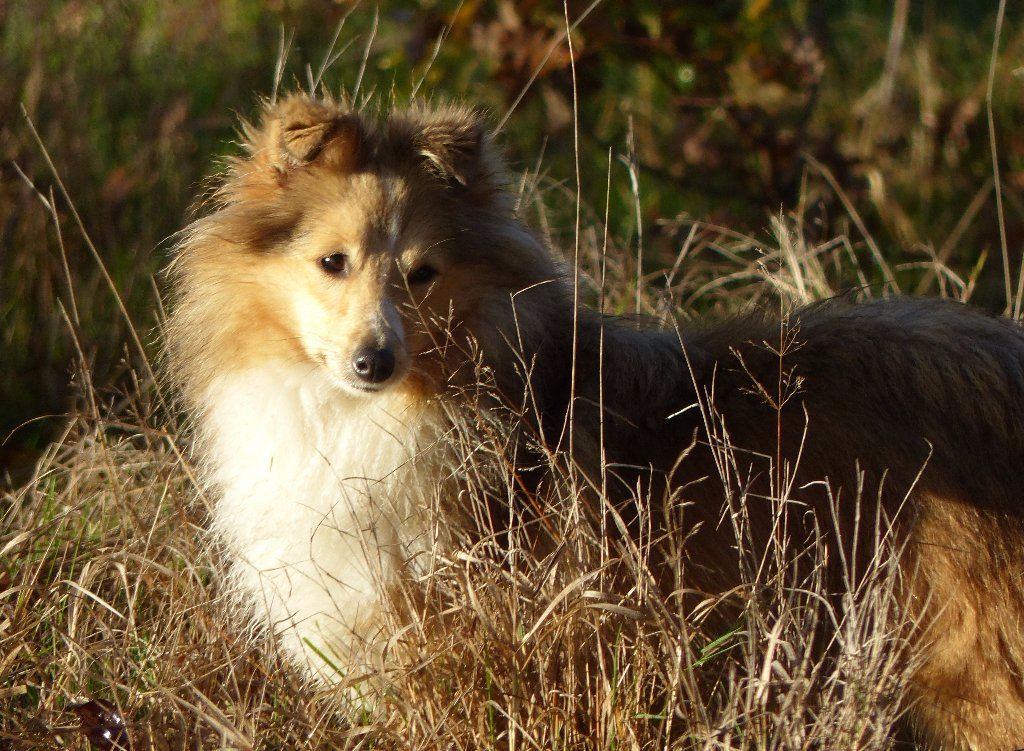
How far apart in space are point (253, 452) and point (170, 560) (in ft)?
2.12

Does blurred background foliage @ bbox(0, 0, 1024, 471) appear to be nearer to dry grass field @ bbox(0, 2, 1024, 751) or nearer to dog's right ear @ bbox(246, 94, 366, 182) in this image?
dry grass field @ bbox(0, 2, 1024, 751)

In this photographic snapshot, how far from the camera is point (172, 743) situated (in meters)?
2.86

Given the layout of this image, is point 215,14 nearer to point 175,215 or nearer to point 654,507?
point 175,215

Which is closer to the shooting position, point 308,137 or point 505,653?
point 505,653

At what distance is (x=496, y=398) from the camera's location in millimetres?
3066

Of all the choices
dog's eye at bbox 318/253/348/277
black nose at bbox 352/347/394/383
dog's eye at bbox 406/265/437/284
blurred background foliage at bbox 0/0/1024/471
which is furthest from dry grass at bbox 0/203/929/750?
blurred background foliage at bbox 0/0/1024/471

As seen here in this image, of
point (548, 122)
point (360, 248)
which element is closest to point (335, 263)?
point (360, 248)

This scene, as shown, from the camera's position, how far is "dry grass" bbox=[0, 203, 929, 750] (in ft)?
8.64

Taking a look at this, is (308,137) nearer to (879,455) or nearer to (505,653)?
(505,653)

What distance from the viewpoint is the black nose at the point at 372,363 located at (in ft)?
9.56

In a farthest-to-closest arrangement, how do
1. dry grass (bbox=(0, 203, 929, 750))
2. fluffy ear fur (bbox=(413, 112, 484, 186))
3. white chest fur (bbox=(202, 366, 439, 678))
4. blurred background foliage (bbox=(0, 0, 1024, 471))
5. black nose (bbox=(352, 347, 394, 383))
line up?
blurred background foliage (bbox=(0, 0, 1024, 471)) < fluffy ear fur (bbox=(413, 112, 484, 186)) < white chest fur (bbox=(202, 366, 439, 678)) < black nose (bbox=(352, 347, 394, 383)) < dry grass (bbox=(0, 203, 929, 750))

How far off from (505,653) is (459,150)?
132cm

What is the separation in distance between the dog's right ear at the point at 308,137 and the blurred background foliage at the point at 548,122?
3.12 ft

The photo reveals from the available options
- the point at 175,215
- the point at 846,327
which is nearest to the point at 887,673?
the point at 846,327
